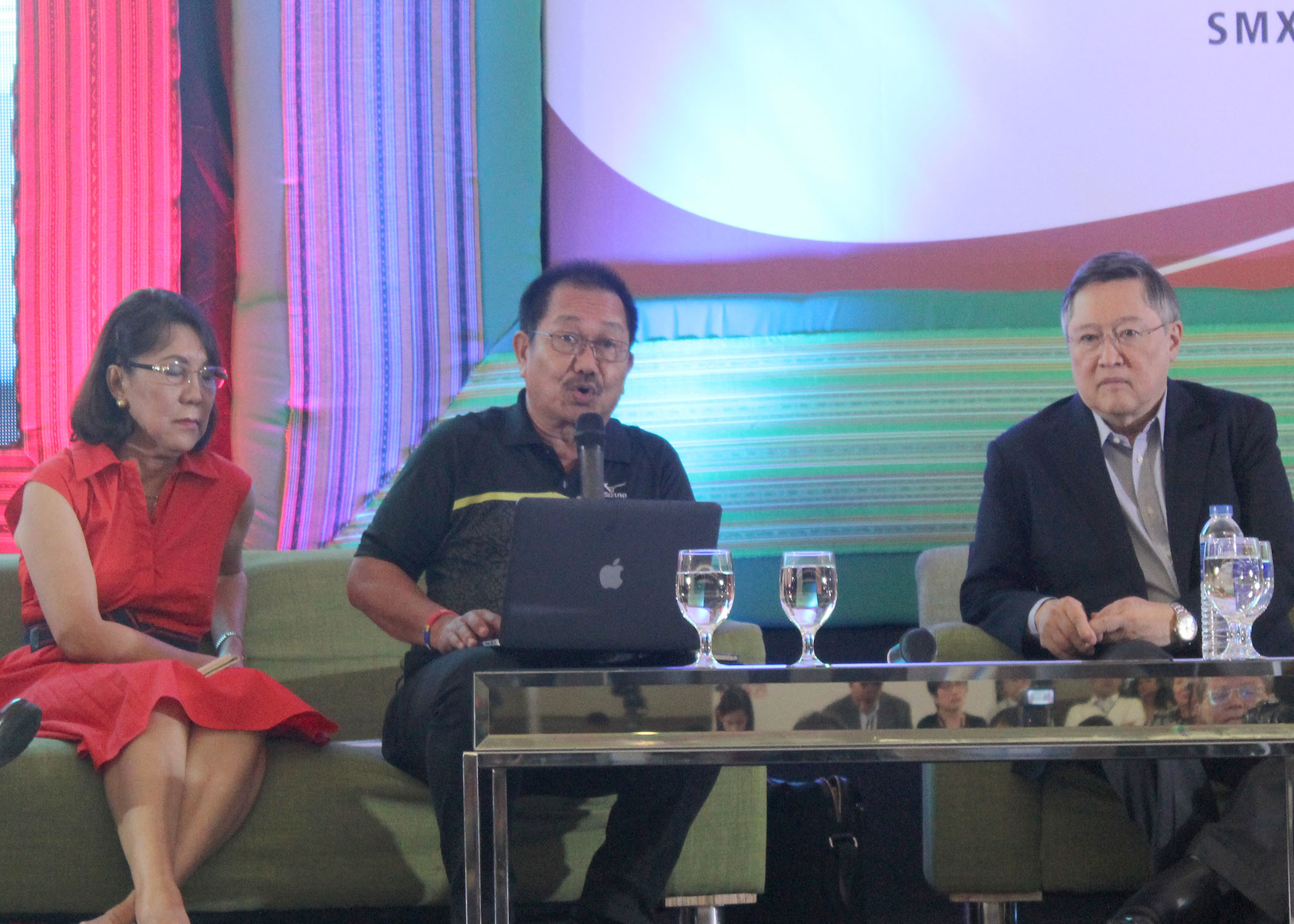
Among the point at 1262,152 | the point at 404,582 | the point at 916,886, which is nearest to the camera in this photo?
the point at 404,582

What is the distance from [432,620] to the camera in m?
2.09

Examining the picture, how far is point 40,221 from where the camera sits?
2.98 m

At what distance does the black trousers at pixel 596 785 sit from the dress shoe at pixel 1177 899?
61cm

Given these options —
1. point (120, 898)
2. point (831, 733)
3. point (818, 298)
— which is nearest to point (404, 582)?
point (120, 898)

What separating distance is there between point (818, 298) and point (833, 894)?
1.35 m

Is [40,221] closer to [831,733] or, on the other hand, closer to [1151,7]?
[831,733]

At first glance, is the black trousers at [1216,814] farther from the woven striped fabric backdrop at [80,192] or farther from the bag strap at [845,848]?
the woven striped fabric backdrop at [80,192]

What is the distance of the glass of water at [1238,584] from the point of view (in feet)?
5.11

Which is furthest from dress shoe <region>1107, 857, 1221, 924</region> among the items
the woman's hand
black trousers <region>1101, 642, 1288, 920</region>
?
the woman's hand

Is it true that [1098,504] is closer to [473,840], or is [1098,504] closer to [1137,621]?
[1137,621]

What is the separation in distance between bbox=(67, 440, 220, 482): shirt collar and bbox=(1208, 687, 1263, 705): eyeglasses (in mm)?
1805

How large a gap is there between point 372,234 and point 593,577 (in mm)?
1633

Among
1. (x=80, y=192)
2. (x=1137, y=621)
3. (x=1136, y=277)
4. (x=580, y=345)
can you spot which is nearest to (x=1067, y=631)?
(x=1137, y=621)

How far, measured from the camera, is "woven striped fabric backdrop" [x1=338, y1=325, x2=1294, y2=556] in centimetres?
294
